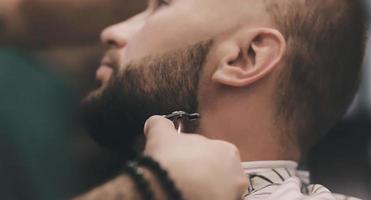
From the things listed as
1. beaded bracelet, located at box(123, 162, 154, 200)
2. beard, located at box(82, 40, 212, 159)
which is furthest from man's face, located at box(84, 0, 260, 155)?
beaded bracelet, located at box(123, 162, 154, 200)

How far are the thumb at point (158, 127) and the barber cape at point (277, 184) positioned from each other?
3.9 inches

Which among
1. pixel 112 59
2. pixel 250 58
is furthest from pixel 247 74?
pixel 112 59

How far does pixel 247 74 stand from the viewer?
2.28ft

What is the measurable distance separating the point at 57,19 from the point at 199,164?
29 cm

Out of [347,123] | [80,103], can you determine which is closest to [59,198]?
[80,103]

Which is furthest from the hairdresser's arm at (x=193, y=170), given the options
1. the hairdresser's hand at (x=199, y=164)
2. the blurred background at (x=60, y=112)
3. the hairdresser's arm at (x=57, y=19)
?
the hairdresser's arm at (x=57, y=19)

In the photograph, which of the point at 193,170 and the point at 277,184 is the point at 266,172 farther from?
the point at 193,170

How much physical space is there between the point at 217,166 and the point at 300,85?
0.17 metres

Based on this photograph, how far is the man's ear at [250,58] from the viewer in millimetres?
693

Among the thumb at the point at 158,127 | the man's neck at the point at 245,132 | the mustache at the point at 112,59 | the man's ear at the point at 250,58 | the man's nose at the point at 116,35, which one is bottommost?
the man's neck at the point at 245,132

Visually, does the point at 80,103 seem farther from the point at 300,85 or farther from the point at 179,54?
the point at 300,85

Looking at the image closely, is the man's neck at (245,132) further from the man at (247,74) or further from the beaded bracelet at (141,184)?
the beaded bracelet at (141,184)

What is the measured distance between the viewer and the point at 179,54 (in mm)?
707

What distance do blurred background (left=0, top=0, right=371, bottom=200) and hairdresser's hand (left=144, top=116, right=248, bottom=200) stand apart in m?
0.12
